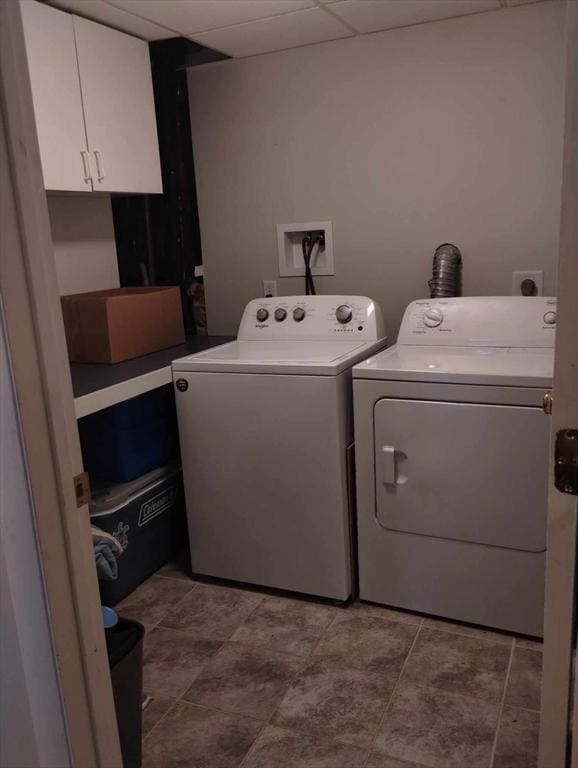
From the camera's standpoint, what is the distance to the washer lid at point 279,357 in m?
2.05

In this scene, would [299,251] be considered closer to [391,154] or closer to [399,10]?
[391,154]

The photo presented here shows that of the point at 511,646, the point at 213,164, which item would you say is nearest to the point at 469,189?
the point at 213,164

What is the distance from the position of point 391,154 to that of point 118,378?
1.39 meters

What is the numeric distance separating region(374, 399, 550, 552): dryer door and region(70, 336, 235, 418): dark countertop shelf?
0.76 metres

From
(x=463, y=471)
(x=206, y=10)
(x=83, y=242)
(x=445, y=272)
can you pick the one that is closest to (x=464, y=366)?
(x=463, y=471)

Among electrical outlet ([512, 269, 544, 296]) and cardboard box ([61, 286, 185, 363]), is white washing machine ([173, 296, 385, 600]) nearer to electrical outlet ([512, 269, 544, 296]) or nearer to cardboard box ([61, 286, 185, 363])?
cardboard box ([61, 286, 185, 363])

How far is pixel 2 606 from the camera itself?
2.92ft

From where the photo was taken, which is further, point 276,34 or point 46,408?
point 276,34

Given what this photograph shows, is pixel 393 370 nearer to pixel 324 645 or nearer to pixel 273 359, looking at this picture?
pixel 273 359

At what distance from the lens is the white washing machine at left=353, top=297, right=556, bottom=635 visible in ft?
6.08

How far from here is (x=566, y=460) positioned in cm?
73

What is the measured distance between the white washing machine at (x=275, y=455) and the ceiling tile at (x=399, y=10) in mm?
999

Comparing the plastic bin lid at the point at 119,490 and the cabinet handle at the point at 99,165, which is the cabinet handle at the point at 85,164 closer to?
the cabinet handle at the point at 99,165

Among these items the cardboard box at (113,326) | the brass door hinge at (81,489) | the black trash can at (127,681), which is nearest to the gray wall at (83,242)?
the cardboard box at (113,326)
